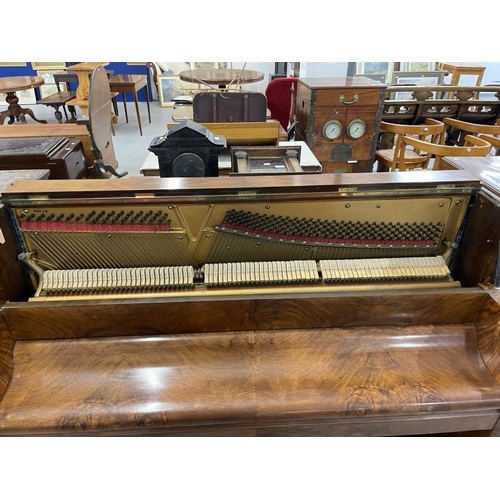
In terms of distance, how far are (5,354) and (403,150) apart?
342cm

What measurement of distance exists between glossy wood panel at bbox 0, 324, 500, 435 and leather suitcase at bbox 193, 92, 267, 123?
2475 mm

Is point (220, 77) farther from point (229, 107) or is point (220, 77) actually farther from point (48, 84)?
point (48, 84)

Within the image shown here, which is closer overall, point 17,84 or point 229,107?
point 229,107

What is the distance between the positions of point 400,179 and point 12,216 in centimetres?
162

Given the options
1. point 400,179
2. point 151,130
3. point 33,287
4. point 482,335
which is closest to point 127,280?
point 33,287

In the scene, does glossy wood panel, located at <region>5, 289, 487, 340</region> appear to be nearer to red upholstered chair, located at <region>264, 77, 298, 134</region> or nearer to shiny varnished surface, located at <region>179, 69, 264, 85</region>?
red upholstered chair, located at <region>264, 77, 298, 134</region>

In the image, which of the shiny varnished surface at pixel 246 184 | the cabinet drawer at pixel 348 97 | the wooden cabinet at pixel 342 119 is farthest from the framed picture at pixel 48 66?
the shiny varnished surface at pixel 246 184

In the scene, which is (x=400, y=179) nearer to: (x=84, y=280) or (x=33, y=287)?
(x=84, y=280)

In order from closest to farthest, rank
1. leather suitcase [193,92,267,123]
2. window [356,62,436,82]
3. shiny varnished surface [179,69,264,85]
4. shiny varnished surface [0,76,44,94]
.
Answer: leather suitcase [193,92,267,123] < shiny varnished surface [179,69,264,85] < shiny varnished surface [0,76,44,94] < window [356,62,436,82]

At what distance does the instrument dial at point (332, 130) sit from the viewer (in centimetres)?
367

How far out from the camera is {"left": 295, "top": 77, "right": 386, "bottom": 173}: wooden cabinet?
3561mm

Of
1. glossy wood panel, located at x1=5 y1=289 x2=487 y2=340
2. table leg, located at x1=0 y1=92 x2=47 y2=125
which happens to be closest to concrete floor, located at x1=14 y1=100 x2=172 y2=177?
table leg, located at x1=0 y1=92 x2=47 y2=125

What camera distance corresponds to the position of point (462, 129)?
400cm

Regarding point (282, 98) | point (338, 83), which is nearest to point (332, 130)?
point (338, 83)
